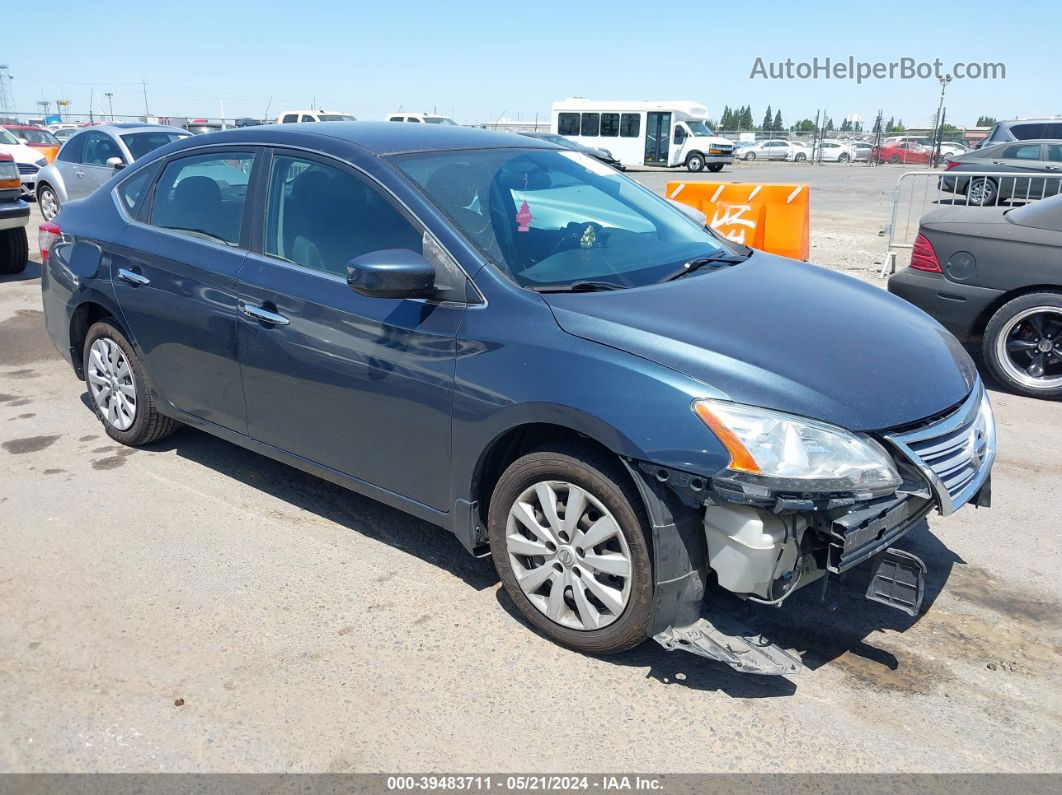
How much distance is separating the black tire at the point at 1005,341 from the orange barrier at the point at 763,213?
3.64 meters

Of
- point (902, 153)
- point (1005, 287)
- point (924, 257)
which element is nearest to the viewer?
point (1005, 287)

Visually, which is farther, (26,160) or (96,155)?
(26,160)

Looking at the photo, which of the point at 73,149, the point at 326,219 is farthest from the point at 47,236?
the point at 73,149

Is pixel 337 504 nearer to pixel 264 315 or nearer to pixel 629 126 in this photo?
pixel 264 315

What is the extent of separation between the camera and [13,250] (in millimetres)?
10398

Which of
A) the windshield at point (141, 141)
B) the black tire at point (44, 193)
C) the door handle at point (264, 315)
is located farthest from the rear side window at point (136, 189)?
the black tire at point (44, 193)

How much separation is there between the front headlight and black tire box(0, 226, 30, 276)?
32.8 feet

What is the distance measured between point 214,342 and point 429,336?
1351mm

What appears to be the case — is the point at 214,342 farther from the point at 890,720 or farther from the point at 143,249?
the point at 890,720

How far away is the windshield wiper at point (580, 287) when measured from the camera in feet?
10.8

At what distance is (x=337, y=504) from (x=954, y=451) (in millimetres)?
2820

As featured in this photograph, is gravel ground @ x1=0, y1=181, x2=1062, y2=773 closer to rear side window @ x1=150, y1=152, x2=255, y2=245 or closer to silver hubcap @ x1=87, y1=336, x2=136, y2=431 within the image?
silver hubcap @ x1=87, y1=336, x2=136, y2=431

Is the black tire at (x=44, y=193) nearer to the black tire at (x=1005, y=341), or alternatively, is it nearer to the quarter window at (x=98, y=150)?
the quarter window at (x=98, y=150)

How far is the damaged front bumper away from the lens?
2.75m
